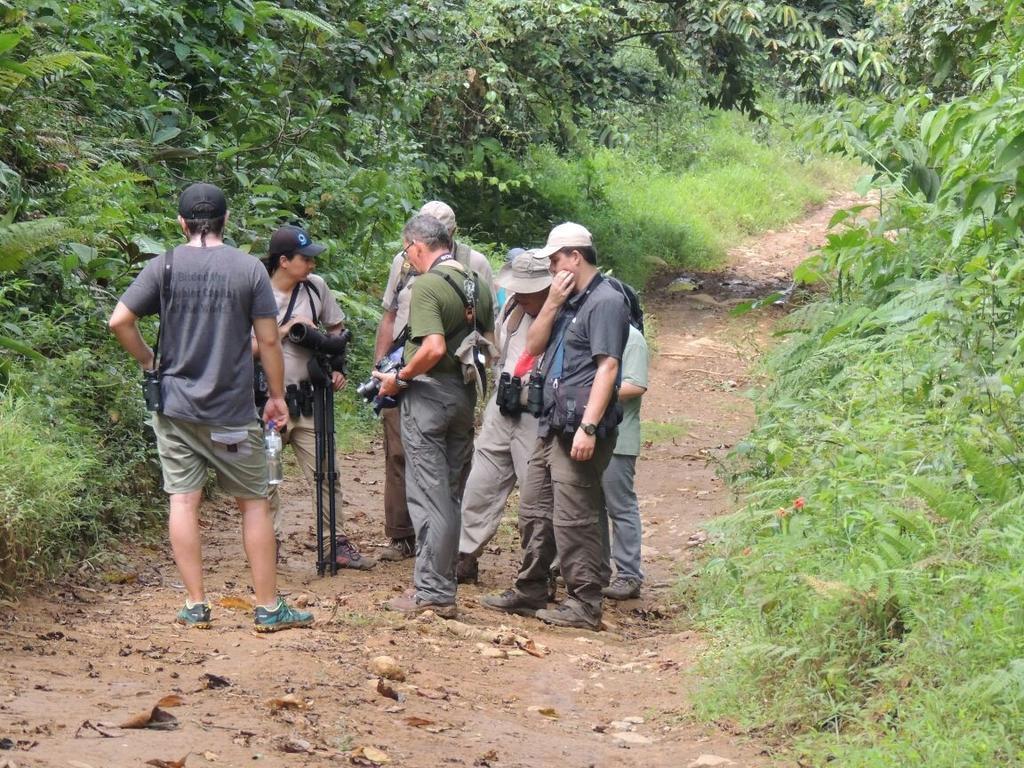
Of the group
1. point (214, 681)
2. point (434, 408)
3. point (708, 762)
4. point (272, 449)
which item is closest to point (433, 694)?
point (214, 681)

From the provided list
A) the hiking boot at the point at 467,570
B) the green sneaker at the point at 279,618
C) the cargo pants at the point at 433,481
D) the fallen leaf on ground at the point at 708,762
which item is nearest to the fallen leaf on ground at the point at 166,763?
the fallen leaf on ground at the point at 708,762

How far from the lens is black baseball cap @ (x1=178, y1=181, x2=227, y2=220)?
5.79 metres

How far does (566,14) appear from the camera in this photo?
16766 millimetres

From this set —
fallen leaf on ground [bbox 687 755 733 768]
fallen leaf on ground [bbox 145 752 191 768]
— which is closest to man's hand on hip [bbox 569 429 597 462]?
fallen leaf on ground [bbox 687 755 733 768]

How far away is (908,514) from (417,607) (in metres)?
2.48

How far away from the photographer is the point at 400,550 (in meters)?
8.01

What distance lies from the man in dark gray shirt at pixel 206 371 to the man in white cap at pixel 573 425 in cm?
142

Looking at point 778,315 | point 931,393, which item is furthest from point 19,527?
point 778,315

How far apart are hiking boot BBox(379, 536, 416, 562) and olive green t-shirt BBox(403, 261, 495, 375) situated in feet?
5.49

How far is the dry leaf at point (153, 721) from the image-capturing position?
4383mm

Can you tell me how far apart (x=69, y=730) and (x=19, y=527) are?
2.18 metres

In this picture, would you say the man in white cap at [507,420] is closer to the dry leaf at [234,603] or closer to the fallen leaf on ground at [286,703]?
the dry leaf at [234,603]

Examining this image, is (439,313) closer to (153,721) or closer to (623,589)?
(623,589)

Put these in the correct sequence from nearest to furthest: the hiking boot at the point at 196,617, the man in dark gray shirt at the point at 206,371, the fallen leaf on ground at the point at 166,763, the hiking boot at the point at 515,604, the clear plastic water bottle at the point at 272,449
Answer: the fallen leaf on ground at the point at 166,763
the man in dark gray shirt at the point at 206,371
the hiking boot at the point at 196,617
the clear plastic water bottle at the point at 272,449
the hiking boot at the point at 515,604
